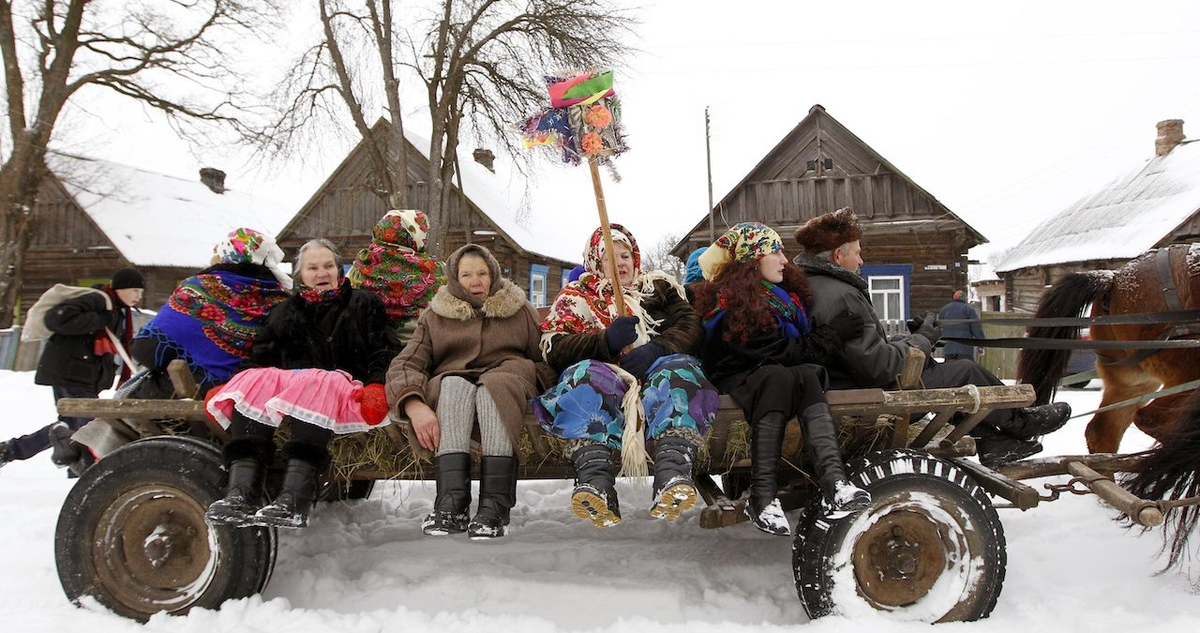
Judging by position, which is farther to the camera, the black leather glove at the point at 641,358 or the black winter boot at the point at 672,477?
the black leather glove at the point at 641,358

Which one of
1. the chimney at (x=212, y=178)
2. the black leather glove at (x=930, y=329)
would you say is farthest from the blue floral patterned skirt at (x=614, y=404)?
the chimney at (x=212, y=178)

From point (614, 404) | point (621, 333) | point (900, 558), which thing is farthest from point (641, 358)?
point (900, 558)

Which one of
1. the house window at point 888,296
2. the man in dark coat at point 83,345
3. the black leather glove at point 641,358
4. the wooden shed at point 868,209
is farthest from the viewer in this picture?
the house window at point 888,296

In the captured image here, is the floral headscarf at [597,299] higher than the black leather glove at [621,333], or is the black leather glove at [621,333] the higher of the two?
the floral headscarf at [597,299]

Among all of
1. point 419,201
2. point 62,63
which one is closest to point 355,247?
point 419,201

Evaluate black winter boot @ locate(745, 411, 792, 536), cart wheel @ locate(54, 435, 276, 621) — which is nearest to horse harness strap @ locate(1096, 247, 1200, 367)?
black winter boot @ locate(745, 411, 792, 536)

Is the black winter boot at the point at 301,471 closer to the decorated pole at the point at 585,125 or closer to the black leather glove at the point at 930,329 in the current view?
the decorated pole at the point at 585,125

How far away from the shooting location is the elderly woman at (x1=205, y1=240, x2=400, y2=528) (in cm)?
259

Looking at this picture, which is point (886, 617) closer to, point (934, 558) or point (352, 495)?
point (934, 558)

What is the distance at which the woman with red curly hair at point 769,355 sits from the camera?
254 centimetres

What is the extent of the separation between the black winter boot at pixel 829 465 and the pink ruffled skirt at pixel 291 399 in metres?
1.63

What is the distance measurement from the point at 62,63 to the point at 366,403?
54.7ft

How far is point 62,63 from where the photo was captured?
47.4ft

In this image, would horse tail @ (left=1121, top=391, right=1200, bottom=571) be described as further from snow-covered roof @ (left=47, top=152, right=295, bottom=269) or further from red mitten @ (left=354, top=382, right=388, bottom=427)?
snow-covered roof @ (left=47, top=152, right=295, bottom=269)
